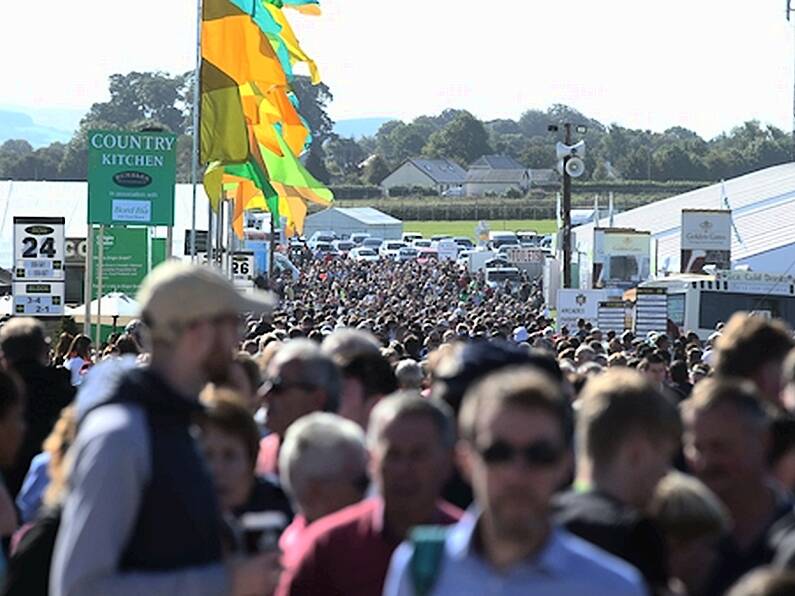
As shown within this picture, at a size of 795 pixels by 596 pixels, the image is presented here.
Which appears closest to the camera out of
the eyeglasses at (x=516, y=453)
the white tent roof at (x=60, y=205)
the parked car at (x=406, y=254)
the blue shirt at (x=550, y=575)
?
the blue shirt at (x=550, y=575)

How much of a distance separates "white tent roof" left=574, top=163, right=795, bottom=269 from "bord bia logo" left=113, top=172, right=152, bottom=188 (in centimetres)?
3181

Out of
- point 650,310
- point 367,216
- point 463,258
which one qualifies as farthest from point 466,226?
point 650,310

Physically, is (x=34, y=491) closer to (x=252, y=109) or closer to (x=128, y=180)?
(x=128, y=180)

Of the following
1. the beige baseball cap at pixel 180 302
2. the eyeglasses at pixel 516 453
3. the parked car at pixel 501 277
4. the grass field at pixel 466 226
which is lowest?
the parked car at pixel 501 277

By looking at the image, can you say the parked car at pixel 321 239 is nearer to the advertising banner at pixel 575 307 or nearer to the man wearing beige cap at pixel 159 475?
the advertising banner at pixel 575 307

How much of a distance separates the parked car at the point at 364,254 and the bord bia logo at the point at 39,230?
2711 inches

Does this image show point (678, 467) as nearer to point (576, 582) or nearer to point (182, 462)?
point (182, 462)

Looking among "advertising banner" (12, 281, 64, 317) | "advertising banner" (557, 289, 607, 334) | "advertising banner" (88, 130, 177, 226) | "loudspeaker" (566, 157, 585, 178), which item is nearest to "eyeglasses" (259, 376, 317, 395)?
"advertising banner" (88, 130, 177, 226)

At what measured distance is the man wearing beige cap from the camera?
515 centimetres

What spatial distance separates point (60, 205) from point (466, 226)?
97865 millimetres

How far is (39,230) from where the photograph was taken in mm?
25875

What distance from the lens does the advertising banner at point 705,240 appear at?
51719 millimetres

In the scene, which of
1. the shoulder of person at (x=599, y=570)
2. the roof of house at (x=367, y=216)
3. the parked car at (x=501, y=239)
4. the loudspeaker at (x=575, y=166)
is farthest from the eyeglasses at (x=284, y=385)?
the roof of house at (x=367, y=216)

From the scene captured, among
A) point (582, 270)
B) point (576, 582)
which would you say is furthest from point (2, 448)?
point (582, 270)
